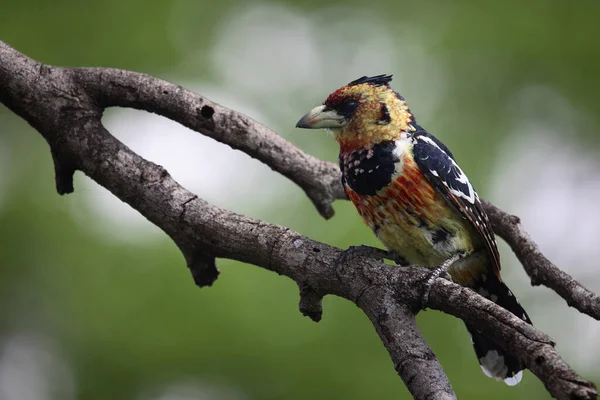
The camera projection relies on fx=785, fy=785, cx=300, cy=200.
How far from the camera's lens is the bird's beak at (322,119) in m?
3.55

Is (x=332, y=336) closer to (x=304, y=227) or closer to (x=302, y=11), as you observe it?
(x=304, y=227)

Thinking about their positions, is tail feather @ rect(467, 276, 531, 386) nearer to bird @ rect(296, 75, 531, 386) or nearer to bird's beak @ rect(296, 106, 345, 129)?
bird @ rect(296, 75, 531, 386)

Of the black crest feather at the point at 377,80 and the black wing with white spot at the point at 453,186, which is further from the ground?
the black crest feather at the point at 377,80

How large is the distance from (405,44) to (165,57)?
222 centimetres

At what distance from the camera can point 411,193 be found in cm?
335

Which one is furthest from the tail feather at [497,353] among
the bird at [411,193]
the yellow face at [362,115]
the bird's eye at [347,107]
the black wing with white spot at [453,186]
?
the bird's eye at [347,107]

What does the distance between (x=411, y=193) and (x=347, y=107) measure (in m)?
0.53

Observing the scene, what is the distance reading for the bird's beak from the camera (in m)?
3.55

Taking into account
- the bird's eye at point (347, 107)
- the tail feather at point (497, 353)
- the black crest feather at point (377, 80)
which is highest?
the black crest feather at point (377, 80)

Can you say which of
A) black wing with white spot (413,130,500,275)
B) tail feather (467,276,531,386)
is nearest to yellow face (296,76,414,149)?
black wing with white spot (413,130,500,275)

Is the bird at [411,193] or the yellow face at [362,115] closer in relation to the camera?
the bird at [411,193]

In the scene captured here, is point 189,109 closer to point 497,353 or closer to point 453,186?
point 453,186

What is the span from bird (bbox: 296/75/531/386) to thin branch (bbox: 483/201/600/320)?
145 millimetres

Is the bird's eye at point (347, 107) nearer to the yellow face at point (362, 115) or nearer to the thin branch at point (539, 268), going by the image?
the yellow face at point (362, 115)
